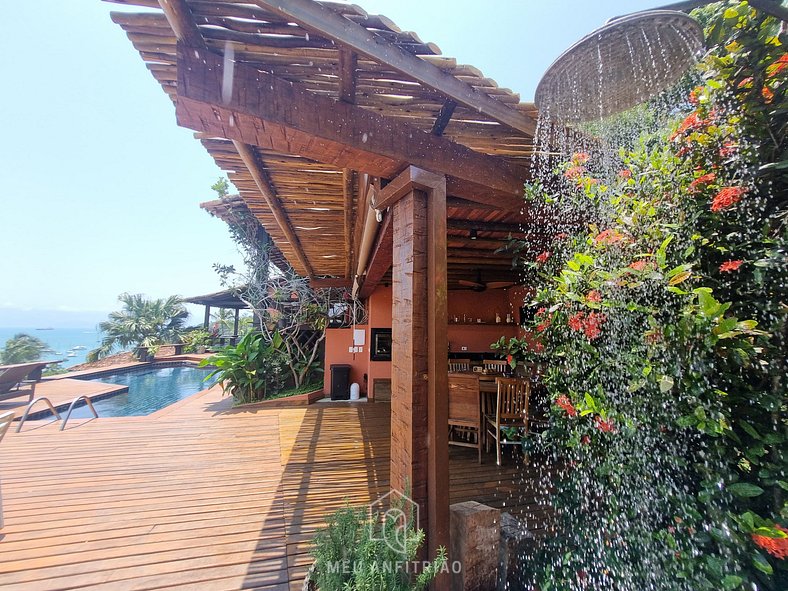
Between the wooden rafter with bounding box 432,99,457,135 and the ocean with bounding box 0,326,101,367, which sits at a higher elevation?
the wooden rafter with bounding box 432,99,457,135

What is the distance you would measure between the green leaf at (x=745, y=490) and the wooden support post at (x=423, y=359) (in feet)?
3.30

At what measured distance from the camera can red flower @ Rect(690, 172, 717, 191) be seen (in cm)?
121

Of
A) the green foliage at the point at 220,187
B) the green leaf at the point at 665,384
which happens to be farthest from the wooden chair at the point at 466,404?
the green foliage at the point at 220,187

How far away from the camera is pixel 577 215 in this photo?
1869mm

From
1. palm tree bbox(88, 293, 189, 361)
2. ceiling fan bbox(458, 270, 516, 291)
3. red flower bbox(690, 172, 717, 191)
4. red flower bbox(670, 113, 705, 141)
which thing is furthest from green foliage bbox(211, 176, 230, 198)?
red flower bbox(690, 172, 717, 191)

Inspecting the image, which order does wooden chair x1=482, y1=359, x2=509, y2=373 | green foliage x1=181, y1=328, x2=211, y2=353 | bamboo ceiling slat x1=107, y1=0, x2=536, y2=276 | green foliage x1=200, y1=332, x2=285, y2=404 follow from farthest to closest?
1. green foliage x1=181, y1=328, x2=211, y2=353
2. green foliage x1=200, y1=332, x2=285, y2=404
3. wooden chair x1=482, y1=359, x2=509, y2=373
4. bamboo ceiling slat x1=107, y1=0, x2=536, y2=276

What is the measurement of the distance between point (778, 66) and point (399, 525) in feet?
7.81

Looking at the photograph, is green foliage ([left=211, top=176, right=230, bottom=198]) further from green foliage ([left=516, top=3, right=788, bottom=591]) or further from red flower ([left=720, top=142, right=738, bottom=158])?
red flower ([left=720, top=142, right=738, bottom=158])

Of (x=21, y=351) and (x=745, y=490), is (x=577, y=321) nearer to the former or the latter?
(x=745, y=490)

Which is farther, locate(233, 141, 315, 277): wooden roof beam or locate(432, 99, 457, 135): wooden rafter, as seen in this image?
locate(233, 141, 315, 277): wooden roof beam

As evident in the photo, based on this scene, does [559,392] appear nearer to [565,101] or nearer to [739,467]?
[739,467]

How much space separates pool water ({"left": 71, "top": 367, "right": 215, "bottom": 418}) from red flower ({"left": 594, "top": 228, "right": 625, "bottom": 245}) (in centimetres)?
766

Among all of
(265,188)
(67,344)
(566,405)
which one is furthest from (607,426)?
(67,344)

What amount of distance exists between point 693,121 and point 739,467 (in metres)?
1.35
